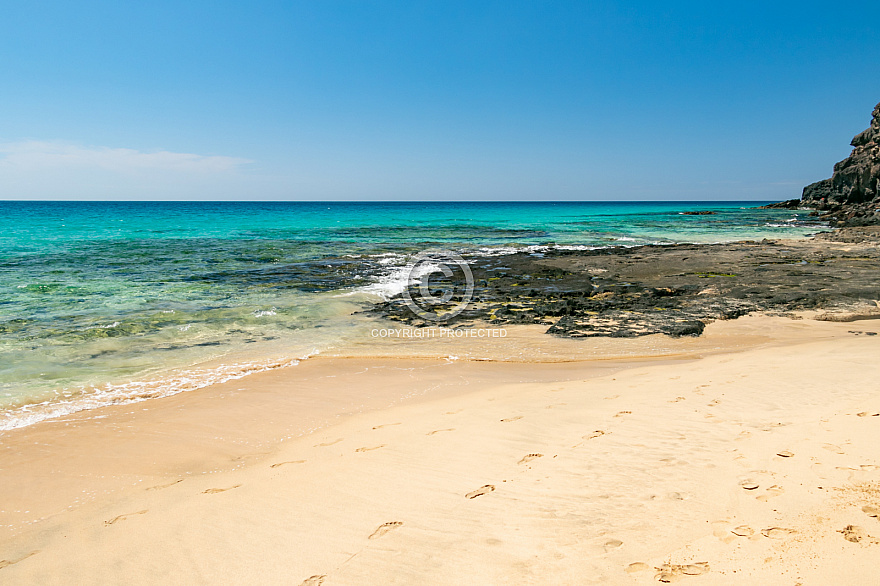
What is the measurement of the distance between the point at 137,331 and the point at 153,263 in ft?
42.8

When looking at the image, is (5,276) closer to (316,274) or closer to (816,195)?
(316,274)

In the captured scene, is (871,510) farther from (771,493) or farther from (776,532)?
(776,532)

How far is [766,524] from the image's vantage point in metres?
2.75

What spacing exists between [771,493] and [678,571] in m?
1.18

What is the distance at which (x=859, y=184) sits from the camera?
4425cm

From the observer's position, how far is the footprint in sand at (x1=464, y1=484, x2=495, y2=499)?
345cm

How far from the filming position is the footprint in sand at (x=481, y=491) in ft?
11.3

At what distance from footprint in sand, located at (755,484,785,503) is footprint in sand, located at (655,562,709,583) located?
35.5 inches

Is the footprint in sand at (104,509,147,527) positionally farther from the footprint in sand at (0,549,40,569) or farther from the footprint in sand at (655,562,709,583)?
the footprint in sand at (655,562,709,583)

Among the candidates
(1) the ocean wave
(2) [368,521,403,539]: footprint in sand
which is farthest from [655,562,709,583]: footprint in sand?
(1) the ocean wave

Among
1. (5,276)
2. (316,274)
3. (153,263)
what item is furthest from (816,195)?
(5,276)

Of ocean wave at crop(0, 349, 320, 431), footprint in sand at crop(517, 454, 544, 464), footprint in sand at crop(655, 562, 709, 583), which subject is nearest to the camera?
footprint in sand at crop(655, 562, 709, 583)

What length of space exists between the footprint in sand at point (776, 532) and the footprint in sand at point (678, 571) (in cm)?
49

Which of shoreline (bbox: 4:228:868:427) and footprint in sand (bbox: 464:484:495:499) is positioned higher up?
shoreline (bbox: 4:228:868:427)
